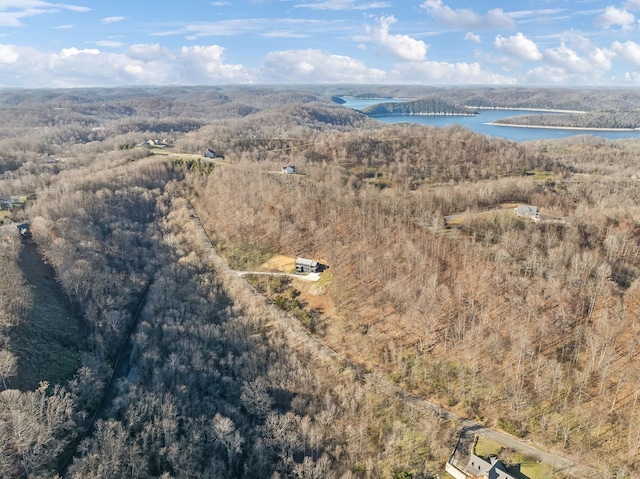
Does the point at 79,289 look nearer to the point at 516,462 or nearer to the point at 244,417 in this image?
the point at 244,417

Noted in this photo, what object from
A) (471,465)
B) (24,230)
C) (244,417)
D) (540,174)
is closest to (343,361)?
(244,417)

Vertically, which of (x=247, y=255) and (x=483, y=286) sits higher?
(x=483, y=286)

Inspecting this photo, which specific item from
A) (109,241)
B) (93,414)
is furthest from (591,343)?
(109,241)

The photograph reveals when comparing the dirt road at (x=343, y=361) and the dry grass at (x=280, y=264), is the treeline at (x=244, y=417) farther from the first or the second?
the dry grass at (x=280, y=264)

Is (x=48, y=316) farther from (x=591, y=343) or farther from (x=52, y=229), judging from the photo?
(x=591, y=343)

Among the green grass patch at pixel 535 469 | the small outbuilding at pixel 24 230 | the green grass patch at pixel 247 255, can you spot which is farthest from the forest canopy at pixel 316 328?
the small outbuilding at pixel 24 230
